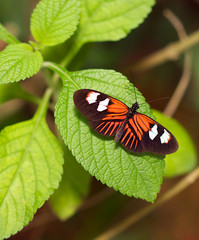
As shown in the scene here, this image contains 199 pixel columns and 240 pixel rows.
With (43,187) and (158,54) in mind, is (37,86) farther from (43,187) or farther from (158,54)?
(43,187)

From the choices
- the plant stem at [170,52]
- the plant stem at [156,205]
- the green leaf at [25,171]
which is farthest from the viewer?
the plant stem at [170,52]

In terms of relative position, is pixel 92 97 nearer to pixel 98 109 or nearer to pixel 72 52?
pixel 98 109

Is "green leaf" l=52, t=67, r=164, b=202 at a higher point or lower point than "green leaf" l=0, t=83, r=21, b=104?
lower

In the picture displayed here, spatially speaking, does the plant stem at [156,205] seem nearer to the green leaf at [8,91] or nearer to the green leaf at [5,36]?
the green leaf at [8,91]

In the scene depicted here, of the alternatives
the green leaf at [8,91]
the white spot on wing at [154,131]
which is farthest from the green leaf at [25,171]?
the white spot on wing at [154,131]

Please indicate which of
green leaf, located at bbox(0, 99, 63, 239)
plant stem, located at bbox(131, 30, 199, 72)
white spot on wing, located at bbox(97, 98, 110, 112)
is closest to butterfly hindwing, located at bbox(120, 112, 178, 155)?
white spot on wing, located at bbox(97, 98, 110, 112)

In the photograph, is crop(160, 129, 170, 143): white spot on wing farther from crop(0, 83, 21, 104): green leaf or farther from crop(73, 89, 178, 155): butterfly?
crop(0, 83, 21, 104): green leaf

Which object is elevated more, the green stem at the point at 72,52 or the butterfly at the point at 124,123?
the green stem at the point at 72,52
